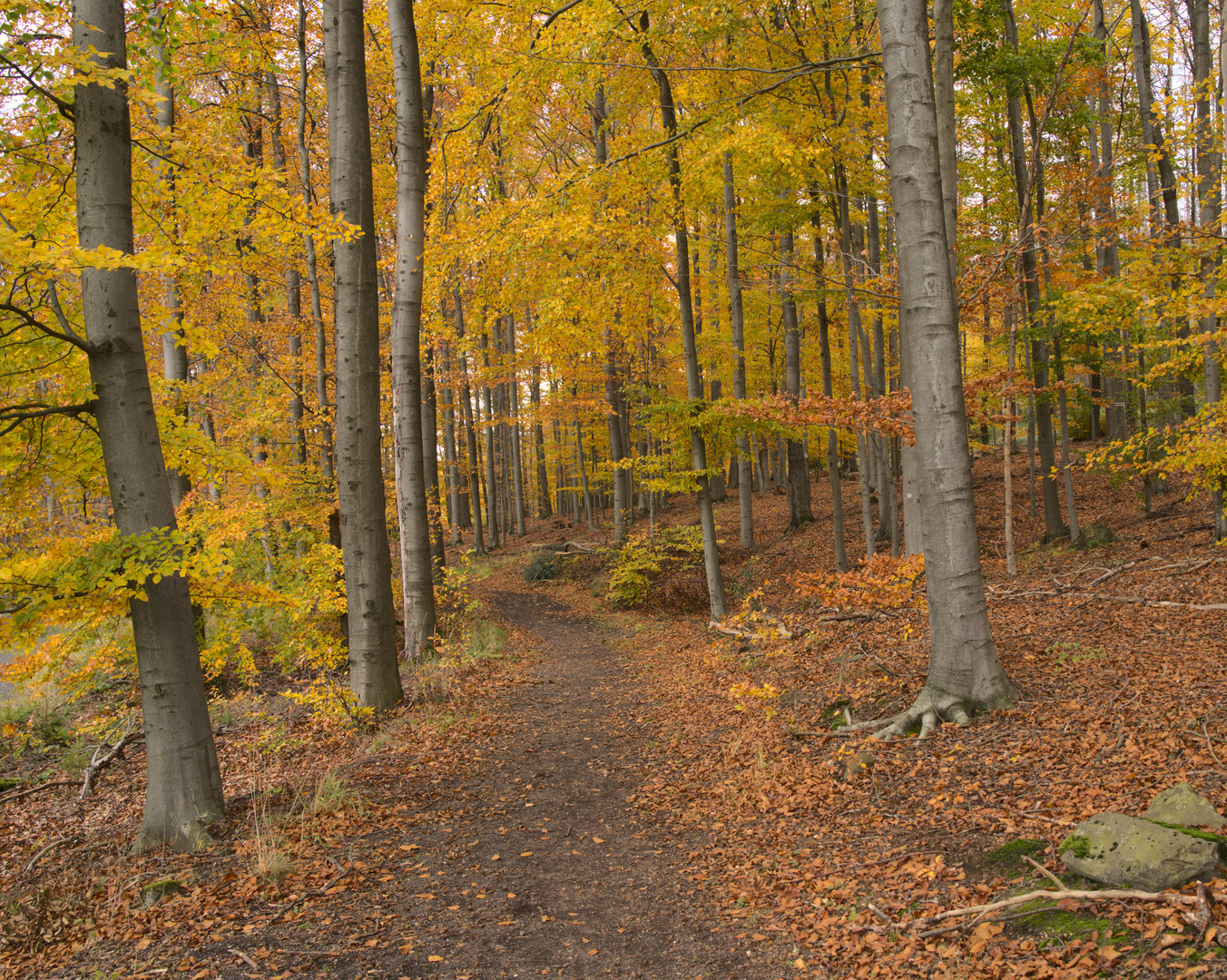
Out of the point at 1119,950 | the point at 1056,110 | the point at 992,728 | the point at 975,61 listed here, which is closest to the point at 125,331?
the point at 1119,950

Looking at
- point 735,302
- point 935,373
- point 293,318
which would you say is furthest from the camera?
point 735,302

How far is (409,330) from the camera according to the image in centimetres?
902

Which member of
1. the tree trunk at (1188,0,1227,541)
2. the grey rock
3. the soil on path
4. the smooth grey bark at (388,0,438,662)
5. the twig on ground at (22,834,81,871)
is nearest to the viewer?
the grey rock

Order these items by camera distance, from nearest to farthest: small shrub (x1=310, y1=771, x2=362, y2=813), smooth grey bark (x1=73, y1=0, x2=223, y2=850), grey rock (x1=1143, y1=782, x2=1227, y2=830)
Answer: grey rock (x1=1143, y1=782, x2=1227, y2=830) → smooth grey bark (x1=73, y1=0, x2=223, y2=850) → small shrub (x1=310, y1=771, x2=362, y2=813)

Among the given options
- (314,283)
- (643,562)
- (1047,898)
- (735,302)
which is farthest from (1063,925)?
(735,302)

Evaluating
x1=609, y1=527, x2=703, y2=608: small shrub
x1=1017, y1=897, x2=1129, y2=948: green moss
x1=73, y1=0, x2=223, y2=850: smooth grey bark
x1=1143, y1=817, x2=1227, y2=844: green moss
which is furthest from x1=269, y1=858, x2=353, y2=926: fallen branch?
x1=609, y1=527, x2=703, y2=608: small shrub

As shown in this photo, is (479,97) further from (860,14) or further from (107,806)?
(107,806)

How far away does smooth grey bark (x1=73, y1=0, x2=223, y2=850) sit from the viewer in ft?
15.0

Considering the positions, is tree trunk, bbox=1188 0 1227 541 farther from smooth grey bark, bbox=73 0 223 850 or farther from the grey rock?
smooth grey bark, bbox=73 0 223 850

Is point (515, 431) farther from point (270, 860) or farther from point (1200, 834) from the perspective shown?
point (1200, 834)

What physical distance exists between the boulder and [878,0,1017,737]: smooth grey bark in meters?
2.12

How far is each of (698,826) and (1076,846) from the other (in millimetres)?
2566

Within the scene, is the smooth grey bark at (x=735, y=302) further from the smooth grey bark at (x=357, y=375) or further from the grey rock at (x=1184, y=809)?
the grey rock at (x=1184, y=809)

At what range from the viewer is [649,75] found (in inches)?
428
